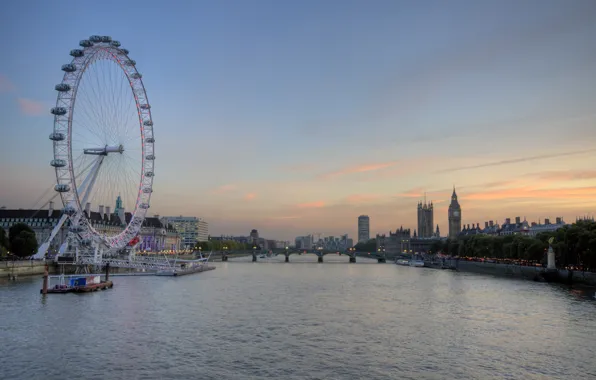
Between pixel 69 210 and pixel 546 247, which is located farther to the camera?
pixel 546 247

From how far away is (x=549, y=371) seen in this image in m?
29.3

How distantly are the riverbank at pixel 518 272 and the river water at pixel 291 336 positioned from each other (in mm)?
19277

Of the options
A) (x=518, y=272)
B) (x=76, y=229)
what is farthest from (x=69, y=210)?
(x=518, y=272)

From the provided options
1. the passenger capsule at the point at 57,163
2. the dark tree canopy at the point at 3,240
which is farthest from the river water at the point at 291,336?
the dark tree canopy at the point at 3,240

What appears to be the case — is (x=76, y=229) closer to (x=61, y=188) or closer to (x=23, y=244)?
(x=61, y=188)

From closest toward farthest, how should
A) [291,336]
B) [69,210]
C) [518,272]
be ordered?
1. [291,336]
2. [69,210]
3. [518,272]

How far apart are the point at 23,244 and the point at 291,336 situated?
69685 mm

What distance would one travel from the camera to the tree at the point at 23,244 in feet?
299

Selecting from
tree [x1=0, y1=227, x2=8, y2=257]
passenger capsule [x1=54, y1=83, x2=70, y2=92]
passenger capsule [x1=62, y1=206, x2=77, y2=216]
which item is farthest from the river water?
tree [x1=0, y1=227, x2=8, y2=257]

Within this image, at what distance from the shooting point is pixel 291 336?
3744cm

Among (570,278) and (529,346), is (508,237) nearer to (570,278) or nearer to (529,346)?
(570,278)

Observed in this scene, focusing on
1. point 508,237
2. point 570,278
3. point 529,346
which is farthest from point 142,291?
point 508,237

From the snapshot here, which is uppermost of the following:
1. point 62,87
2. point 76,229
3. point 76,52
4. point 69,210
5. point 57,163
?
point 76,52

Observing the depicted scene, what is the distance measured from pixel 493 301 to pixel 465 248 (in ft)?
313
